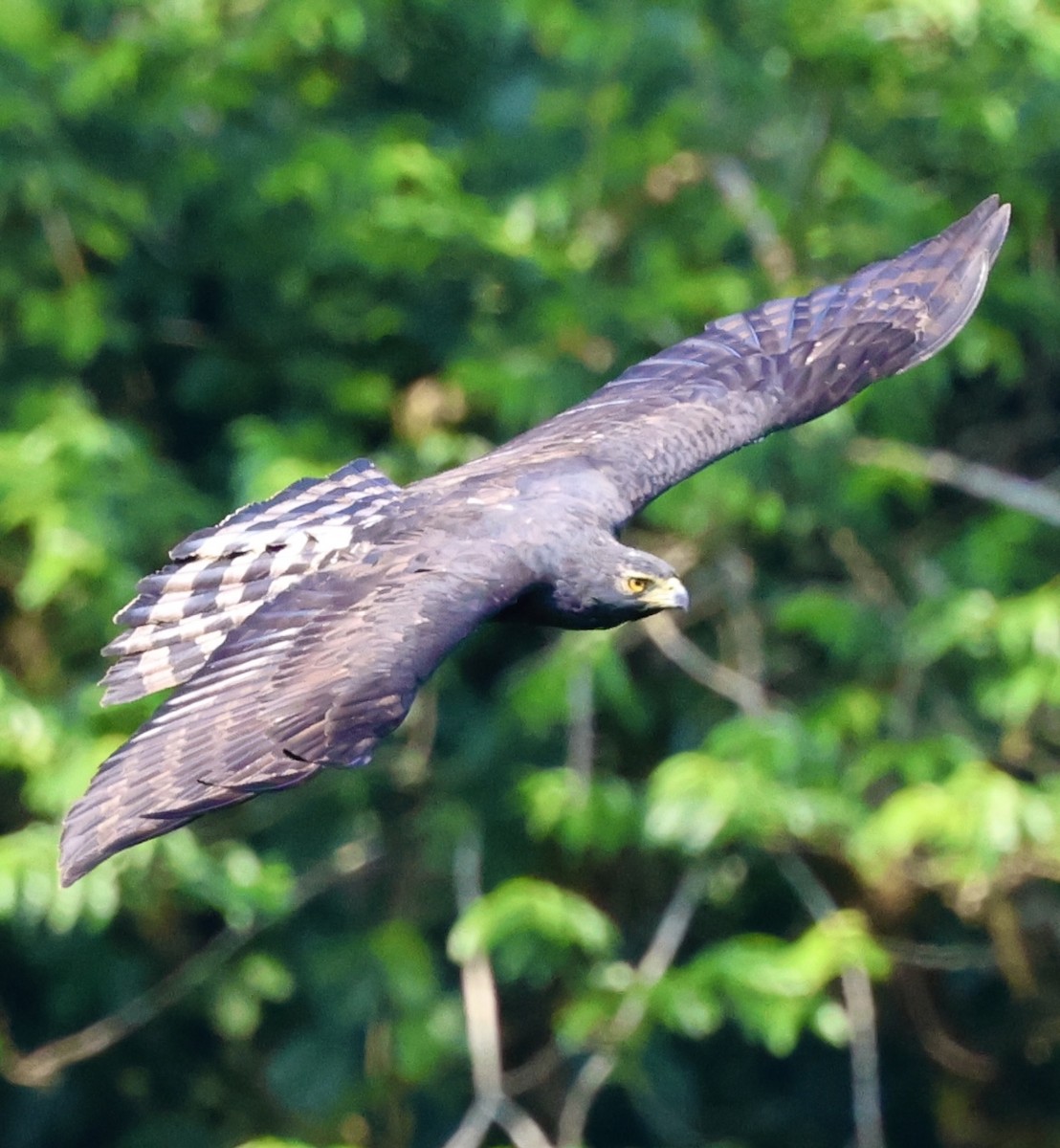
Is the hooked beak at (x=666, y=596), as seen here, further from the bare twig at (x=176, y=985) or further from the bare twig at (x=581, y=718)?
the bare twig at (x=176, y=985)

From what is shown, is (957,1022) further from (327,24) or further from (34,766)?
(327,24)

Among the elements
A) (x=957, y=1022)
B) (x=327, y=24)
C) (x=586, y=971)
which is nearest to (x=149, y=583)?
(x=586, y=971)

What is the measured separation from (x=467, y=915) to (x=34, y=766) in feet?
5.41

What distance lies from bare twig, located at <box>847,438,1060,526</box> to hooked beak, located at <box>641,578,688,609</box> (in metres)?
3.01

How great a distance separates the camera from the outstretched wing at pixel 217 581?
6566 mm

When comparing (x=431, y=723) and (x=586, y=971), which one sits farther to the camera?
(x=431, y=723)

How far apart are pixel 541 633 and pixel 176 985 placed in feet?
6.91

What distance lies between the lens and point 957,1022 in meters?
10.8

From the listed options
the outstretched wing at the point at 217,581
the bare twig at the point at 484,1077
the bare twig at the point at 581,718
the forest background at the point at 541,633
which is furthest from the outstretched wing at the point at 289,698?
the bare twig at the point at 484,1077

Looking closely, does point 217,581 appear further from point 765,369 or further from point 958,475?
point 958,475

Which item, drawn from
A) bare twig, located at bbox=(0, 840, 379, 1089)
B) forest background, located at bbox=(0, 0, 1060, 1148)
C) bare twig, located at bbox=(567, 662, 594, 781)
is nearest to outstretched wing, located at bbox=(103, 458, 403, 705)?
forest background, located at bbox=(0, 0, 1060, 1148)

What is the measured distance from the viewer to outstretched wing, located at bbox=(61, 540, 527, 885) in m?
5.26

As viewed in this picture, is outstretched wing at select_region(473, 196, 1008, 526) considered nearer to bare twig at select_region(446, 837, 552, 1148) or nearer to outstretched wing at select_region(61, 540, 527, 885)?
outstretched wing at select_region(61, 540, 527, 885)

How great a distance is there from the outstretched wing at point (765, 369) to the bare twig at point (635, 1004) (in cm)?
253
